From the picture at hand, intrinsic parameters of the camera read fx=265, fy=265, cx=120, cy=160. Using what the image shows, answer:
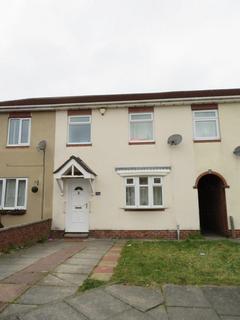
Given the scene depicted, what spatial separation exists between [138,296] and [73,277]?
5.55 ft

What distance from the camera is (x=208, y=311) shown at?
13.0 feet

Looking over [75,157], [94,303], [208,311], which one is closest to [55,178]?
[75,157]

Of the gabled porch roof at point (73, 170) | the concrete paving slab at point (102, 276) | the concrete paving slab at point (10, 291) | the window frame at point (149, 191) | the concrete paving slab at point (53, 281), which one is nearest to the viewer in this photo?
the concrete paving slab at point (10, 291)

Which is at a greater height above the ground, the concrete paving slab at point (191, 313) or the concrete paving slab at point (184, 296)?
the concrete paving slab at point (184, 296)

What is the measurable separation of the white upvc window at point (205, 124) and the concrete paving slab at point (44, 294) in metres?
9.08

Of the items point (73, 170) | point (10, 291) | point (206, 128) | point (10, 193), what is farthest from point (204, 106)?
point (10, 291)

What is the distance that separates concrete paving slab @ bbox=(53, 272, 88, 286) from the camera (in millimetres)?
5223

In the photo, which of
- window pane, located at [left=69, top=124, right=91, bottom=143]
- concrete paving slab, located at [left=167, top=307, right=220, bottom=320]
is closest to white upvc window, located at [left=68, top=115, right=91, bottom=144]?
window pane, located at [left=69, top=124, right=91, bottom=143]

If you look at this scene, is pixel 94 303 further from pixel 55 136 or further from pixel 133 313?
pixel 55 136

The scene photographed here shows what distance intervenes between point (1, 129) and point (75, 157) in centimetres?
433

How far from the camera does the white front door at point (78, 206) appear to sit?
11.9 m

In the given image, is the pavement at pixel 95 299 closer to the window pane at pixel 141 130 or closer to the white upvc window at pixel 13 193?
the white upvc window at pixel 13 193

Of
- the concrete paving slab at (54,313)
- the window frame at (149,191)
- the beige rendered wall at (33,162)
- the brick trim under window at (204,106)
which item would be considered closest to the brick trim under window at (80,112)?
the beige rendered wall at (33,162)

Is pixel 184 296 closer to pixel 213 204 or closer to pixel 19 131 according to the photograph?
pixel 213 204
